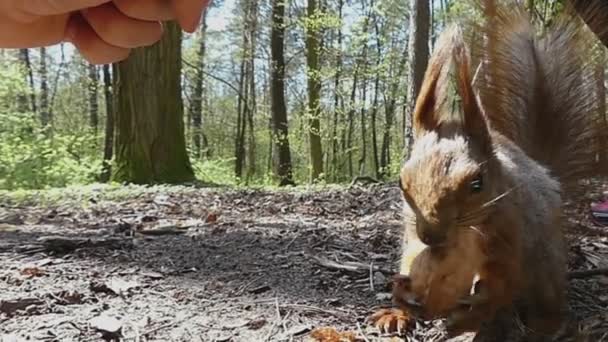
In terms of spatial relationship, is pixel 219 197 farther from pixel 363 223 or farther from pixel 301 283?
pixel 301 283

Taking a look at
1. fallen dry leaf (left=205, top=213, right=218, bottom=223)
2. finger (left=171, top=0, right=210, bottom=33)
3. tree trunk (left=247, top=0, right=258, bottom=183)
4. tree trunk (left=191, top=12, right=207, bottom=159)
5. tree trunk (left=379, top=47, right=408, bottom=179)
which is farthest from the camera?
tree trunk (left=191, top=12, right=207, bottom=159)

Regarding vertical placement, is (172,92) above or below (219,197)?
above

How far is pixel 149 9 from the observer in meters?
0.53

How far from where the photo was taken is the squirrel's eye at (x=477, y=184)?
3.57ft

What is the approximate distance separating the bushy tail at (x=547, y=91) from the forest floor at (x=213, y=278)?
0.35 feet

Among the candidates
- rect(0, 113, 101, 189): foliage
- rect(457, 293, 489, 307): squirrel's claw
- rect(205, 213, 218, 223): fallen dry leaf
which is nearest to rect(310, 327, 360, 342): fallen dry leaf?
rect(457, 293, 489, 307): squirrel's claw

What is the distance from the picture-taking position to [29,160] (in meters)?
7.91

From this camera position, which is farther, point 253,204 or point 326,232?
point 253,204

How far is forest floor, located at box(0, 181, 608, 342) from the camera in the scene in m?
1.36

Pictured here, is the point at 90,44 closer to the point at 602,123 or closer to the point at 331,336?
the point at 331,336

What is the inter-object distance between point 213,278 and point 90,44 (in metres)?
1.15

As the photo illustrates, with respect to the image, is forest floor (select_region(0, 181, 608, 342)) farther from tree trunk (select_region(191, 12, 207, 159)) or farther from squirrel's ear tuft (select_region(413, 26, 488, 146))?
tree trunk (select_region(191, 12, 207, 159))

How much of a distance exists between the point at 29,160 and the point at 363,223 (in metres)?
6.35

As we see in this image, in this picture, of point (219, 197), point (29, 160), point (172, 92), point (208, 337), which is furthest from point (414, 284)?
point (29, 160)
